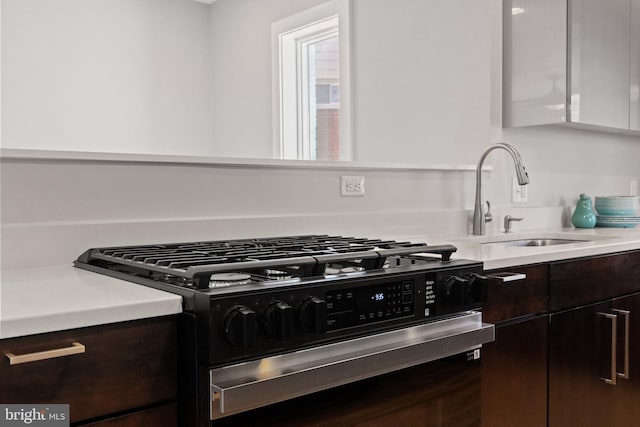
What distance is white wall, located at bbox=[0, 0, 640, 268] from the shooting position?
1550mm

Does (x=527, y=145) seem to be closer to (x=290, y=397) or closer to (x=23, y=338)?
(x=290, y=397)

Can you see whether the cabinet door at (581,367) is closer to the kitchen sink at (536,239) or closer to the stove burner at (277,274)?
the kitchen sink at (536,239)

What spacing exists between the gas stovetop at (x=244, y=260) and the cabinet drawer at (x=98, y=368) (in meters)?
0.13

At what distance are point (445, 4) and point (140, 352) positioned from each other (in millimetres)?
2230

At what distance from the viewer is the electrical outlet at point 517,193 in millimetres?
2762

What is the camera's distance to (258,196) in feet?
6.46

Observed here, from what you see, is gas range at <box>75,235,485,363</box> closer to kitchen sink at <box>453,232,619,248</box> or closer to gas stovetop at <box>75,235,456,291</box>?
gas stovetop at <box>75,235,456,291</box>

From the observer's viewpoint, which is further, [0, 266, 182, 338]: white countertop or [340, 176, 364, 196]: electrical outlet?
[340, 176, 364, 196]: electrical outlet

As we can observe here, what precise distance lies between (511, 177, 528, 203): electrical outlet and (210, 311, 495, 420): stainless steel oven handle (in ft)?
4.64

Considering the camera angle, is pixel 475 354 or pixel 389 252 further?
pixel 475 354

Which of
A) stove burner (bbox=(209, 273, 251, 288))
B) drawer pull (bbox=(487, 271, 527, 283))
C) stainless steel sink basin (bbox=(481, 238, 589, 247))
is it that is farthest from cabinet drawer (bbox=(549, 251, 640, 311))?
stove burner (bbox=(209, 273, 251, 288))

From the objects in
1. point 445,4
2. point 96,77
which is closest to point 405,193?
point 445,4

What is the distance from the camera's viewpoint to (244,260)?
1.23 m

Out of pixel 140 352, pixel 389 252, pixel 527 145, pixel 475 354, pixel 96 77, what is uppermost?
pixel 96 77
